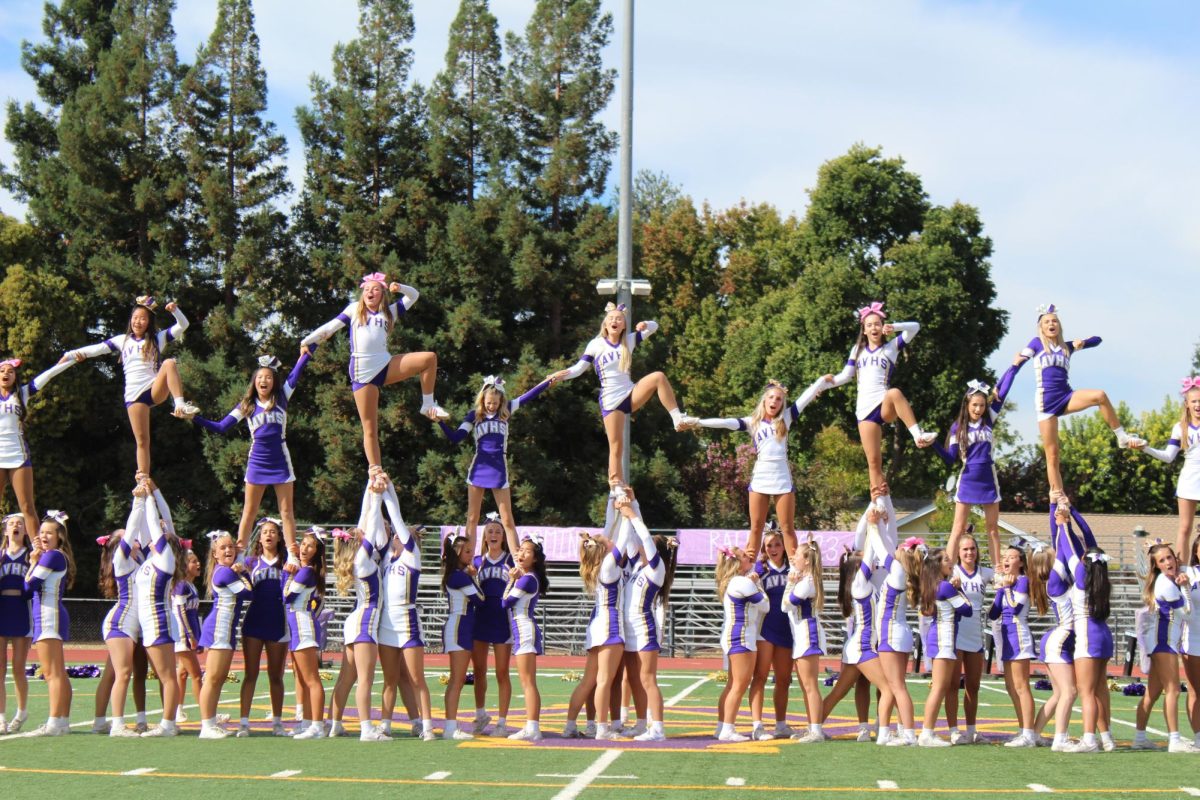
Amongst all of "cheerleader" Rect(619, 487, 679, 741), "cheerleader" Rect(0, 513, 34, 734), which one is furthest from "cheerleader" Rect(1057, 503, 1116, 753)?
"cheerleader" Rect(0, 513, 34, 734)

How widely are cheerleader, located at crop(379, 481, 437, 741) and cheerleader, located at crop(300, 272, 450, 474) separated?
1296 mm

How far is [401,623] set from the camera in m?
12.4

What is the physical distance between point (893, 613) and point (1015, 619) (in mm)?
1288

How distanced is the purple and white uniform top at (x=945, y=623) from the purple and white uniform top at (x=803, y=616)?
1016 millimetres

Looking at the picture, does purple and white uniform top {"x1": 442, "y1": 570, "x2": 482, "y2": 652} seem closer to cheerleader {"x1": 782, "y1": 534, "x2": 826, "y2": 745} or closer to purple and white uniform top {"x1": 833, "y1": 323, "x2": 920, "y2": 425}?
cheerleader {"x1": 782, "y1": 534, "x2": 826, "y2": 745}

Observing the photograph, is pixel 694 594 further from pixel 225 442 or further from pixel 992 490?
pixel 992 490

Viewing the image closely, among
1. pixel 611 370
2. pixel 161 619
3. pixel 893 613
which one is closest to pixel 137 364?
pixel 161 619

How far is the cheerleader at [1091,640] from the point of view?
1177cm

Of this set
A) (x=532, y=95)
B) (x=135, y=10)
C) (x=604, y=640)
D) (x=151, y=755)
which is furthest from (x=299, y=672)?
(x=135, y=10)

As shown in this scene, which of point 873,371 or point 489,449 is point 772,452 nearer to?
point 873,371

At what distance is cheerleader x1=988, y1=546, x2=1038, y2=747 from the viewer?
12242mm

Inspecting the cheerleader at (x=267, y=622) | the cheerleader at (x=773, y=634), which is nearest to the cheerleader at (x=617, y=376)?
the cheerleader at (x=773, y=634)

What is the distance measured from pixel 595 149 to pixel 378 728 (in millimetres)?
24270

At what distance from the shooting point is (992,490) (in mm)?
13969
